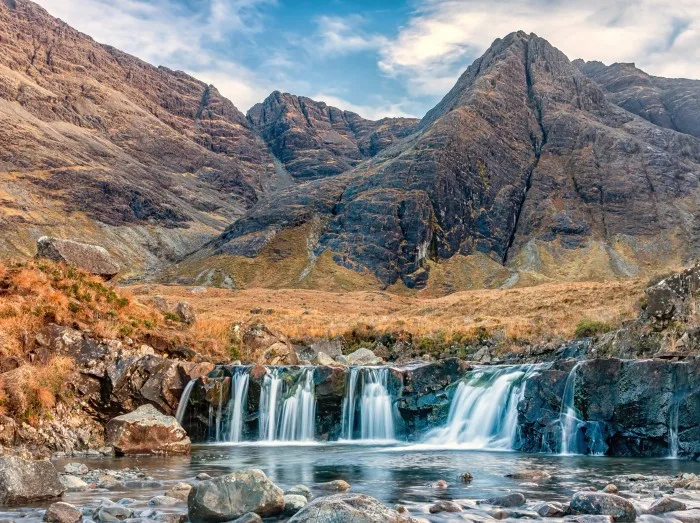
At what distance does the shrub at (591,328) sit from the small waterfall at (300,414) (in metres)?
19.4

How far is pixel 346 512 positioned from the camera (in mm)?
9422

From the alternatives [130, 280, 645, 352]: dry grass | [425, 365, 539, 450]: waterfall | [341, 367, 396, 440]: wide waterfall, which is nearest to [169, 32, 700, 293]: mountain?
[130, 280, 645, 352]: dry grass

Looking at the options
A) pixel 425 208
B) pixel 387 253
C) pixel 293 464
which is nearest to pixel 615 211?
pixel 425 208

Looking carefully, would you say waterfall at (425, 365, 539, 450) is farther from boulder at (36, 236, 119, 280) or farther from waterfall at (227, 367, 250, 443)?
boulder at (36, 236, 119, 280)

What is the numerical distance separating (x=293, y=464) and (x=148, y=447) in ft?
17.8

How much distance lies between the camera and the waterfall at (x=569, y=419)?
78.9 ft

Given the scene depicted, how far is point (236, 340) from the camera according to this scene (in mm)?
38031

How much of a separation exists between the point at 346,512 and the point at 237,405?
20.8 m

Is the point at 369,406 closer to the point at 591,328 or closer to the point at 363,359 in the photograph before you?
the point at 363,359

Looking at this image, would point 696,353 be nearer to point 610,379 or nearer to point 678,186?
point 610,379

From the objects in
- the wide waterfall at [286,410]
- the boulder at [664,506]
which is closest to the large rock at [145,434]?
the wide waterfall at [286,410]

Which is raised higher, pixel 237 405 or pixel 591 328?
pixel 591 328

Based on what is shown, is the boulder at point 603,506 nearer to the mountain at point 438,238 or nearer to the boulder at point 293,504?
the boulder at point 293,504

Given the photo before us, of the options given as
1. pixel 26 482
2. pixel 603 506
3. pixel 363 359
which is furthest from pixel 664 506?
pixel 363 359
